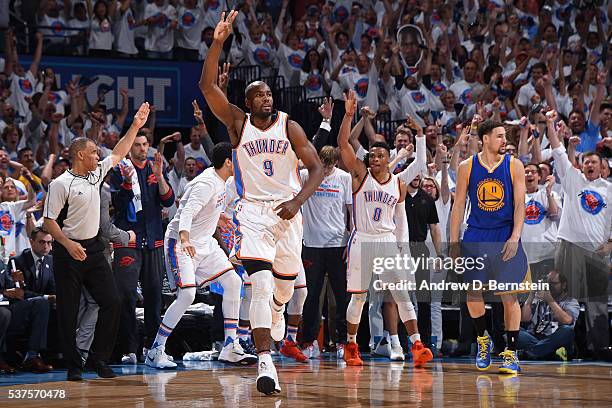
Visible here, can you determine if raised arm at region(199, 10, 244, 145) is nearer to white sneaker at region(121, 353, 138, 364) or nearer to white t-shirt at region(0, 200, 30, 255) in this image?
white sneaker at region(121, 353, 138, 364)

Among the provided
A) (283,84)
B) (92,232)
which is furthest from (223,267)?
(283,84)

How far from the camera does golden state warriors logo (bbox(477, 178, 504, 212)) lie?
938 centimetres

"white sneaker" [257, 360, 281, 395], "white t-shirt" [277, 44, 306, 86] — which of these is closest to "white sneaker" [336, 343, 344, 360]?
"white sneaker" [257, 360, 281, 395]

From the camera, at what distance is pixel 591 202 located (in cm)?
1162

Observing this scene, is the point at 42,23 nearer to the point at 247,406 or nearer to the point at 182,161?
the point at 182,161

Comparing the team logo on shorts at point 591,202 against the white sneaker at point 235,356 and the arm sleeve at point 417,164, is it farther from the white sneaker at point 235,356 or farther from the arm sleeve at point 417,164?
the white sneaker at point 235,356

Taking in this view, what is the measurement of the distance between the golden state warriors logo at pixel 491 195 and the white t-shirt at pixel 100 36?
939cm

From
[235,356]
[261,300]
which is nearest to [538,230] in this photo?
[235,356]

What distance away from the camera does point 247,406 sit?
6793 millimetres

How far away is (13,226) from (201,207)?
2.57 m

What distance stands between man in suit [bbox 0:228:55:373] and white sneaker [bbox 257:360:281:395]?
3696mm

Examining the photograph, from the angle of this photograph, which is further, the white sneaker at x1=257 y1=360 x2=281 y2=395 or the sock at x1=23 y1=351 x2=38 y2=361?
the sock at x1=23 y1=351 x2=38 y2=361

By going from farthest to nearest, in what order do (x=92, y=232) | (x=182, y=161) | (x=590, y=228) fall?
1. (x=182, y=161)
2. (x=590, y=228)
3. (x=92, y=232)

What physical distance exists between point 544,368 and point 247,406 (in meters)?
4.20
